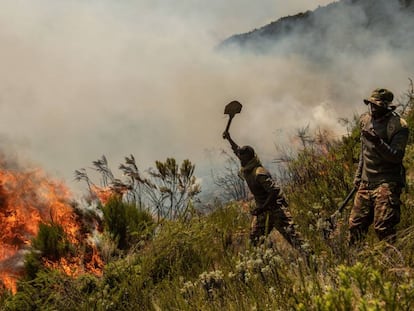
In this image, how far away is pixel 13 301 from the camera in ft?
16.8

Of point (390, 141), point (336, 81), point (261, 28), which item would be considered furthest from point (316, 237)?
point (261, 28)

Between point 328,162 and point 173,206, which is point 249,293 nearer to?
point 173,206

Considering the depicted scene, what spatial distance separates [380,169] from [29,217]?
22.8ft

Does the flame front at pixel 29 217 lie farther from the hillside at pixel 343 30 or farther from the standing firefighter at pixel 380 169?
the hillside at pixel 343 30

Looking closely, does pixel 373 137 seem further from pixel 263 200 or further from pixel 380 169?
pixel 263 200

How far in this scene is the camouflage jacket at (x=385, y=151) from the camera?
14.4ft

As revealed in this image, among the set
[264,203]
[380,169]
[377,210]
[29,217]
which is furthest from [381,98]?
[29,217]

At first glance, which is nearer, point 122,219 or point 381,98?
point 381,98

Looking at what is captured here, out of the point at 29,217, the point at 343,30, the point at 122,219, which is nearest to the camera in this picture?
the point at 122,219

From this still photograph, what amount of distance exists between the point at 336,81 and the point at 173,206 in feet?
362

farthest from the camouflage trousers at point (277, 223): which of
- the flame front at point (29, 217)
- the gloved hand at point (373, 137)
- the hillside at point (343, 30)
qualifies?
the hillside at point (343, 30)

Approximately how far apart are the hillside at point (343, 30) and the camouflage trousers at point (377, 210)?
93.4 meters

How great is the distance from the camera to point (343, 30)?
11400 cm

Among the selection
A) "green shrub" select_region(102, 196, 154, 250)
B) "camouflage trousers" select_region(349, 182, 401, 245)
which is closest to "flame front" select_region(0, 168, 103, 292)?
"green shrub" select_region(102, 196, 154, 250)
